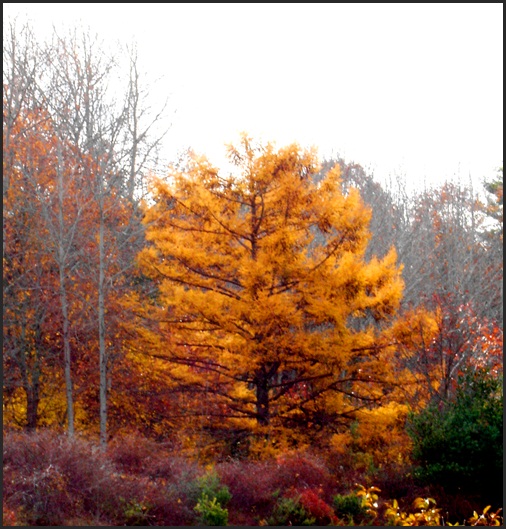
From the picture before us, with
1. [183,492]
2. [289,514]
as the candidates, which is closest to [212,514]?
[183,492]

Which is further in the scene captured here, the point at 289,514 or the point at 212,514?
the point at 289,514

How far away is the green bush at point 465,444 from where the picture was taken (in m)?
10.1

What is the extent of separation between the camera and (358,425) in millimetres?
13953

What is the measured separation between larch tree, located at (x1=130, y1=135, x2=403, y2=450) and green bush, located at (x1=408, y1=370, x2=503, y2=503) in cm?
356

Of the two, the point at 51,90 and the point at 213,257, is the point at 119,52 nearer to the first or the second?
the point at 51,90

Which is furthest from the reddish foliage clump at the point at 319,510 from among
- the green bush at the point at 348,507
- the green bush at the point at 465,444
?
the green bush at the point at 465,444

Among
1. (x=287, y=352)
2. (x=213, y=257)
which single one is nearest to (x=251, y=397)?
(x=287, y=352)

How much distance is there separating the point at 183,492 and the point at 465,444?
4092 mm

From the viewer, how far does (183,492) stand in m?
9.51

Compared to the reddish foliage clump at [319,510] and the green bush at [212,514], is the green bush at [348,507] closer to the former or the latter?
the reddish foliage clump at [319,510]

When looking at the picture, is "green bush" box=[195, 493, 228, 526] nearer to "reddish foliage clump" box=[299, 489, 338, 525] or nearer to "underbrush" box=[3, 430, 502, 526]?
"underbrush" box=[3, 430, 502, 526]

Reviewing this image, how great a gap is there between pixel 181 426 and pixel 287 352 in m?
3.18

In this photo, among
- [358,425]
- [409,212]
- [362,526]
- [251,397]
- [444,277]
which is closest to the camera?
[362,526]

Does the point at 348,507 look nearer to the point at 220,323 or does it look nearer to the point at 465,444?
the point at 465,444
